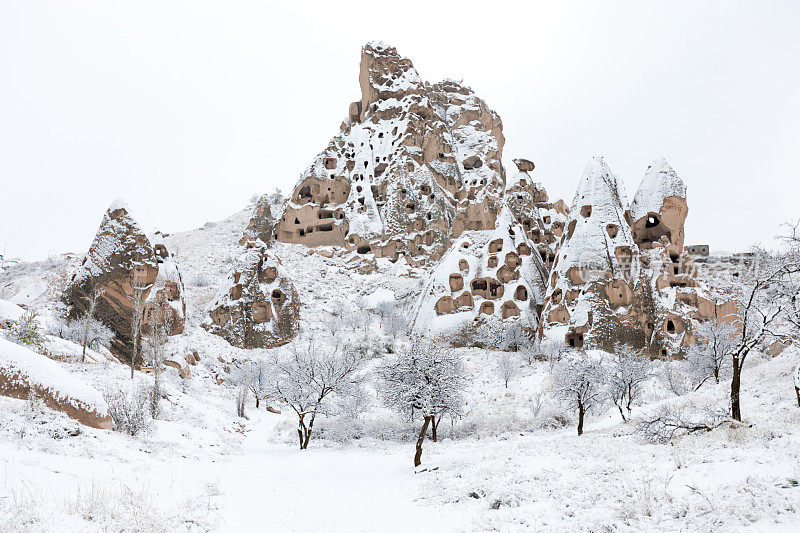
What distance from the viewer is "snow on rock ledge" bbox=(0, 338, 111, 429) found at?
12.4 meters

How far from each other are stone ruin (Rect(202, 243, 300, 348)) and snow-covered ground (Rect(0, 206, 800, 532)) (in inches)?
830

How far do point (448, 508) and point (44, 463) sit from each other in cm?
857

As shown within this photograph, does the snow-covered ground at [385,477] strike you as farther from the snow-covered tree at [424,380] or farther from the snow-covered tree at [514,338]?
the snow-covered tree at [514,338]

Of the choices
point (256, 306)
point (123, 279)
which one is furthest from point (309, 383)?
point (256, 306)

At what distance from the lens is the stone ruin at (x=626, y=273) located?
40031 mm

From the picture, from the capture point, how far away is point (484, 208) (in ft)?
249

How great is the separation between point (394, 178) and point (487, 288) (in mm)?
33487

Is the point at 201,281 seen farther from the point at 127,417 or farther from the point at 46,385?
the point at 46,385

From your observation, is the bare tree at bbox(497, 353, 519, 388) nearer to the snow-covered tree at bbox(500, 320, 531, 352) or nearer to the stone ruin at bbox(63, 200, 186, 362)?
the snow-covered tree at bbox(500, 320, 531, 352)

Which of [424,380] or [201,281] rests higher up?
[201,281]

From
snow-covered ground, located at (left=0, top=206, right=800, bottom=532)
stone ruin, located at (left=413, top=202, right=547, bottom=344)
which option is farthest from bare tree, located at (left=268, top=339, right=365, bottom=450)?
stone ruin, located at (left=413, top=202, right=547, bottom=344)

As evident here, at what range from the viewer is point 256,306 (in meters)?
46.4

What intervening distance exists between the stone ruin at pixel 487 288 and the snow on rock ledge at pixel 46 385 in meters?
35.8

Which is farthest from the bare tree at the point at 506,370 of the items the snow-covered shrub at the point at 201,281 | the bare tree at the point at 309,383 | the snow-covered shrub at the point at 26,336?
the snow-covered shrub at the point at 201,281
